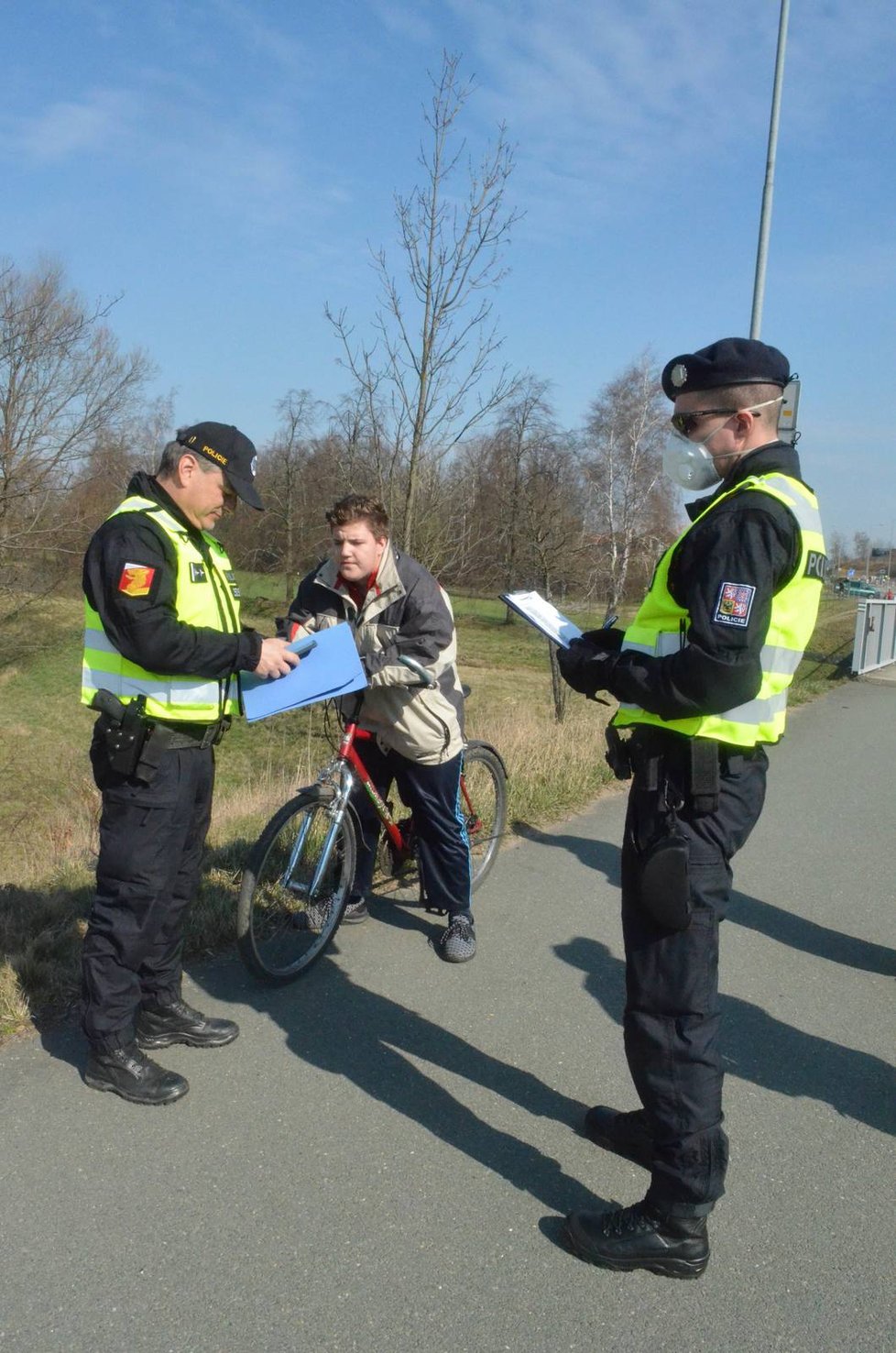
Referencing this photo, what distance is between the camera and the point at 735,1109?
3.48 metres

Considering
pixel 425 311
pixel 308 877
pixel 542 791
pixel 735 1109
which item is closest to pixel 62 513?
pixel 425 311

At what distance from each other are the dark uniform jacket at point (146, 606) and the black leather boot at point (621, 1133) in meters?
1.88

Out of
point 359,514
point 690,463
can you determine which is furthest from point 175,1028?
point 690,463

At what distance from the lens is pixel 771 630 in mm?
2623

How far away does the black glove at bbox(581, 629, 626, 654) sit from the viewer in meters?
2.97

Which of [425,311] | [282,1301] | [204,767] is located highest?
[425,311]

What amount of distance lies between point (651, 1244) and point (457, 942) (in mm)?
2037

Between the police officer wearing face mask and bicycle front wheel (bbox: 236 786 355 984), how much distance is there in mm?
1801

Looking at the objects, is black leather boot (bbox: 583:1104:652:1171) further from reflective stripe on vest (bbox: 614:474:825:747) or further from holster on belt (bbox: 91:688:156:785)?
holster on belt (bbox: 91:688:156:785)

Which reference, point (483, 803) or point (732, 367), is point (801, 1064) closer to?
point (483, 803)

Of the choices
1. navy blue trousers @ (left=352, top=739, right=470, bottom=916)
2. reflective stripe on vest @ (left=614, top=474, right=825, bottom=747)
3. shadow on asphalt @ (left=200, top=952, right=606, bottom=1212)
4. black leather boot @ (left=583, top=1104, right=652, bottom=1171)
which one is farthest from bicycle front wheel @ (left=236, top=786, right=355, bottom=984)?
reflective stripe on vest @ (left=614, top=474, right=825, bottom=747)

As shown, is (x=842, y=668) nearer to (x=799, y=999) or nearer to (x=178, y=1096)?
(x=799, y=999)

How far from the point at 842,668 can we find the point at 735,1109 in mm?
16276

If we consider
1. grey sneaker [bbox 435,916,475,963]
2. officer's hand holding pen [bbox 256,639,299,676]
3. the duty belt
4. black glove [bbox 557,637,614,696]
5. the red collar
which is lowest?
grey sneaker [bbox 435,916,475,963]
